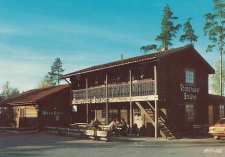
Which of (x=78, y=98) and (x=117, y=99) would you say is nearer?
(x=117, y=99)

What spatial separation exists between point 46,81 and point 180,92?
55525 mm

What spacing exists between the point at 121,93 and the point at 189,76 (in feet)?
20.1

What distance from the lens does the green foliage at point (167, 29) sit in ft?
166

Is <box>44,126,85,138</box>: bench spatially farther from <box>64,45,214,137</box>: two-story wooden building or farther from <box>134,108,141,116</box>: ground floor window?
<box>134,108,141,116</box>: ground floor window

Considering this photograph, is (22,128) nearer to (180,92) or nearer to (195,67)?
(180,92)

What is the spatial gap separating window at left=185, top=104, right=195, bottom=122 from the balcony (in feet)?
14.3

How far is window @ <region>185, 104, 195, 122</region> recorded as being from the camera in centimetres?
2223

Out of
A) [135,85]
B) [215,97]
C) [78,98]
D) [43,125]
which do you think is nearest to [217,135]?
[135,85]

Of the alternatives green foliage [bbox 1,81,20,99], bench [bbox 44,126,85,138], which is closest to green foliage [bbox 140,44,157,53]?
bench [bbox 44,126,85,138]

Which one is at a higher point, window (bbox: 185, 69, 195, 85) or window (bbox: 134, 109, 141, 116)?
window (bbox: 185, 69, 195, 85)

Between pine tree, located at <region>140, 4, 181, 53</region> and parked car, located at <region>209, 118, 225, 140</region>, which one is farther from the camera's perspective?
pine tree, located at <region>140, 4, 181, 53</region>

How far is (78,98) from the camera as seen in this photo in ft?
86.8

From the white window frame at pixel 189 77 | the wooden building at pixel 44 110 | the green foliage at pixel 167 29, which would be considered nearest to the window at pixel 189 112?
the white window frame at pixel 189 77

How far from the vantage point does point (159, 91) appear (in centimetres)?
1927
